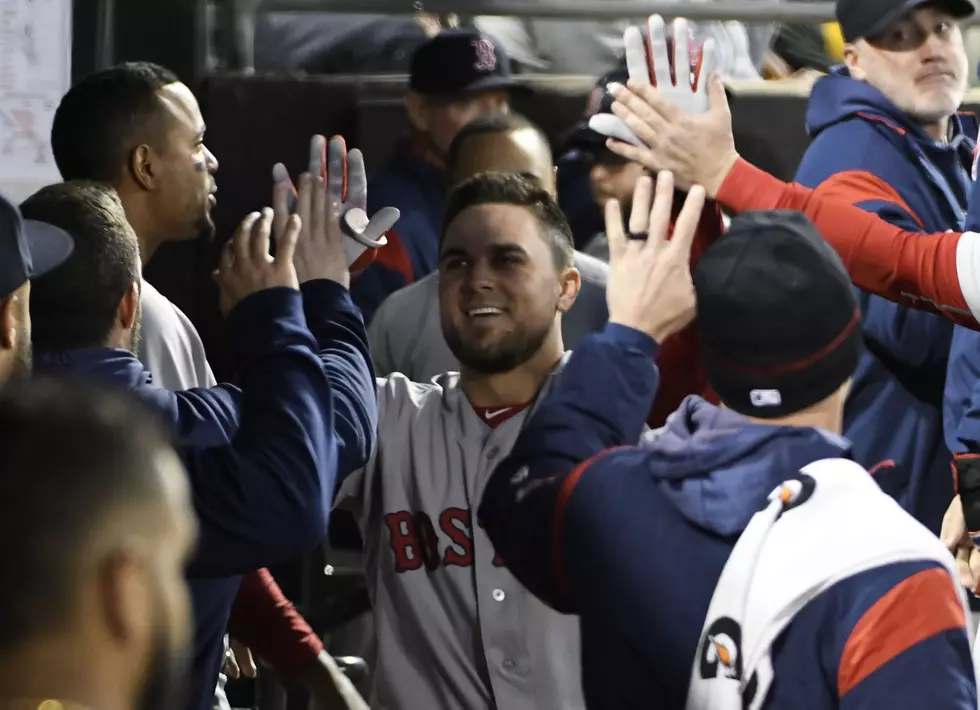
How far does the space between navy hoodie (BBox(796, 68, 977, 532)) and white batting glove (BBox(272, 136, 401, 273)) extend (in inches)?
37.7

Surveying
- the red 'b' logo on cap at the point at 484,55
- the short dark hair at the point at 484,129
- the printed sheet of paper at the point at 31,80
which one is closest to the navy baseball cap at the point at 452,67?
the red 'b' logo on cap at the point at 484,55

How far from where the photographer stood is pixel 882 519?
1697 millimetres

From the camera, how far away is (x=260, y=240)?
2381mm

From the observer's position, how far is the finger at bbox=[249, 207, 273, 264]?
2359mm

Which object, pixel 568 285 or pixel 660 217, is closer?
pixel 660 217

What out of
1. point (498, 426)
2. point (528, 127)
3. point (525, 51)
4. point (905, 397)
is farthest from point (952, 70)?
point (525, 51)

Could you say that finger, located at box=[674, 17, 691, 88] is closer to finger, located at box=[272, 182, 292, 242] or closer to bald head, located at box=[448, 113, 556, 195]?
finger, located at box=[272, 182, 292, 242]

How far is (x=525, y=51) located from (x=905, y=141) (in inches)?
73.4

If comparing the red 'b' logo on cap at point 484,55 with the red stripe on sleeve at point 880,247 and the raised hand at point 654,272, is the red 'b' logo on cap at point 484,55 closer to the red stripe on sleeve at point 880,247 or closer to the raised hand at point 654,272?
the red stripe on sleeve at point 880,247

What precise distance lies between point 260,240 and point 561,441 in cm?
62

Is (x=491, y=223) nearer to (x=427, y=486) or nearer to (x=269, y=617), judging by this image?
(x=427, y=486)

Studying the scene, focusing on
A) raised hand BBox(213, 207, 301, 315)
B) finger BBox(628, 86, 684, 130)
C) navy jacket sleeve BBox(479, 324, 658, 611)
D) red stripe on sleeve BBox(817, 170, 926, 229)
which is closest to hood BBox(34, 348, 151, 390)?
raised hand BBox(213, 207, 301, 315)

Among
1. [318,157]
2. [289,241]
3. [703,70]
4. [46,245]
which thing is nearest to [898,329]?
[703,70]

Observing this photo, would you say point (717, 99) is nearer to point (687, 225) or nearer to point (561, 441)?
point (687, 225)
